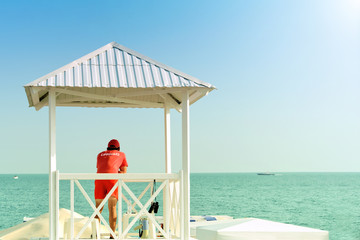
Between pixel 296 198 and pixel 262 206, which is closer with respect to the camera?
pixel 262 206

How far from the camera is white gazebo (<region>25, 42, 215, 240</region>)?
9586mm

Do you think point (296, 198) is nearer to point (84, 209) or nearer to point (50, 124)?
point (84, 209)

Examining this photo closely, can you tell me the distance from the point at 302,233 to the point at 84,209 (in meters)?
59.8

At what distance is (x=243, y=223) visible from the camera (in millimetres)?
13750

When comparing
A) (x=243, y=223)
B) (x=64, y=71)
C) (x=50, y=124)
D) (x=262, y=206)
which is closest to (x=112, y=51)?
(x=64, y=71)

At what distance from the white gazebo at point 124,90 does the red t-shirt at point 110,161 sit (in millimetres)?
327

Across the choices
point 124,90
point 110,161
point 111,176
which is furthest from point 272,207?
point 111,176

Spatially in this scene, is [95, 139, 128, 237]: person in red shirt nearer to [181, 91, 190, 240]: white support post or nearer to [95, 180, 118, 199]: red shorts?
[95, 180, 118, 199]: red shorts

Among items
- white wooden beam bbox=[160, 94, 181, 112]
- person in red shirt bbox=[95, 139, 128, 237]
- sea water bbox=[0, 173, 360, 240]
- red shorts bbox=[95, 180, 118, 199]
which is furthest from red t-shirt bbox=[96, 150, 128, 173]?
sea water bbox=[0, 173, 360, 240]

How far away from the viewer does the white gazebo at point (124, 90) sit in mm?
9586

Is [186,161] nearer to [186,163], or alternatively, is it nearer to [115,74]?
[186,163]

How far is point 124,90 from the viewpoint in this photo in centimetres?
1124

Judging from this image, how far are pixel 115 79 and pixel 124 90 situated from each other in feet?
3.57

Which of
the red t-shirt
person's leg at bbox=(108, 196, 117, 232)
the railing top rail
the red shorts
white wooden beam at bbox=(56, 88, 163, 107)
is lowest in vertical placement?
person's leg at bbox=(108, 196, 117, 232)
